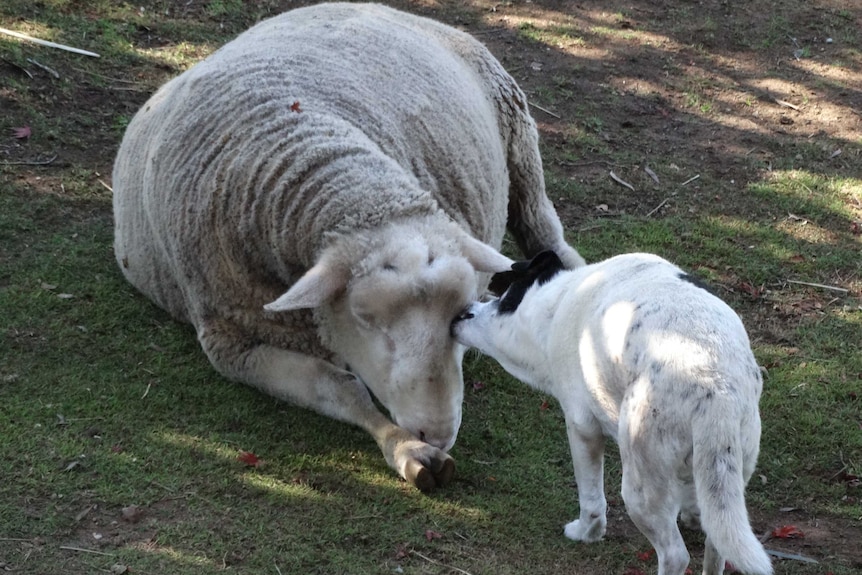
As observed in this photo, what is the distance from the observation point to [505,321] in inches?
150

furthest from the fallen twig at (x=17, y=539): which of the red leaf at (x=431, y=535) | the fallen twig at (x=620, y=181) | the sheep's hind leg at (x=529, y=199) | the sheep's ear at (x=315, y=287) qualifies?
the fallen twig at (x=620, y=181)

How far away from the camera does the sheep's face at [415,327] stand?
3.72 m

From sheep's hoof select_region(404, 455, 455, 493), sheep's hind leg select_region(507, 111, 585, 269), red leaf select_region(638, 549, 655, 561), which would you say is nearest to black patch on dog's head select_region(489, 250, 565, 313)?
sheep's hoof select_region(404, 455, 455, 493)

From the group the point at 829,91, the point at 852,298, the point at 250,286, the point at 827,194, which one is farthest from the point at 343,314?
the point at 829,91

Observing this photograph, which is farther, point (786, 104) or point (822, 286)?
point (786, 104)

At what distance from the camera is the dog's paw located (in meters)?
3.55

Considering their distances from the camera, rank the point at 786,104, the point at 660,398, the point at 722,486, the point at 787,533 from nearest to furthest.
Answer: the point at 722,486 < the point at 660,398 < the point at 787,533 < the point at 786,104

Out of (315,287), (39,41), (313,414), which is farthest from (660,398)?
(39,41)

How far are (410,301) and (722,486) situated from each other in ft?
4.79

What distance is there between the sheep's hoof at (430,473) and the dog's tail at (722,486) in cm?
128

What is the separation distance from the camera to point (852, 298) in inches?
216

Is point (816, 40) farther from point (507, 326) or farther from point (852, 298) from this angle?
point (507, 326)

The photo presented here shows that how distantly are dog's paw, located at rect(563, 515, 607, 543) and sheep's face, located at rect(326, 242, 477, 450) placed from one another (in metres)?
0.63

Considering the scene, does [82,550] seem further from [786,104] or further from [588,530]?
[786,104]
